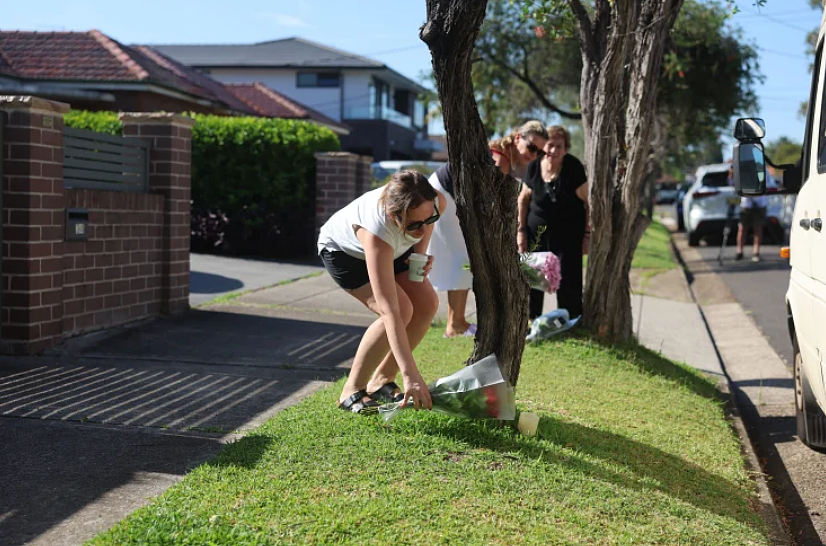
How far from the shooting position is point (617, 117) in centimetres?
734

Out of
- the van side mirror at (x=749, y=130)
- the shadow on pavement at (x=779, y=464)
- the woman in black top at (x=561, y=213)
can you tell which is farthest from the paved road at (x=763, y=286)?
the van side mirror at (x=749, y=130)

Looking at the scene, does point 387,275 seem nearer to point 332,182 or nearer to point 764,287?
point 332,182

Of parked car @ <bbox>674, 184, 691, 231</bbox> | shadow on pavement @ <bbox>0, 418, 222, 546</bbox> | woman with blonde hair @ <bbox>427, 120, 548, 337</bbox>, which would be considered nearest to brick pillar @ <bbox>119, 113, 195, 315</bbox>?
woman with blonde hair @ <bbox>427, 120, 548, 337</bbox>

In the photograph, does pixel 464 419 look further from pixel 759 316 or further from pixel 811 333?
pixel 759 316

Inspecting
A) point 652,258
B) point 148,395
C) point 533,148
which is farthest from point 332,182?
point 148,395

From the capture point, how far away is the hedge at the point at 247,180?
14.1m

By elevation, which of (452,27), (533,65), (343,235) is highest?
(533,65)

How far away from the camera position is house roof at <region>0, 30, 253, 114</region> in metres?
20.6

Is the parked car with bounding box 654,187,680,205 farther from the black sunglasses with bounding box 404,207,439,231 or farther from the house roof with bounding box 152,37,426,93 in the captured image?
the black sunglasses with bounding box 404,207,439,231

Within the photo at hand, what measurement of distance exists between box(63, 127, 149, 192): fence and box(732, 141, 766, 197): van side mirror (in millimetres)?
4879

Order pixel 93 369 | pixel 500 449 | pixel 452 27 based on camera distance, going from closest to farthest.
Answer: pixel 452 27 < pixel 500 449 < pixel 93 369

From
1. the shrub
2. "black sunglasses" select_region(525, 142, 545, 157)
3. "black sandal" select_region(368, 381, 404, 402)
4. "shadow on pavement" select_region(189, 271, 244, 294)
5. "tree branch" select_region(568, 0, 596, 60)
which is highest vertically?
"tree branch" select_region(568, 0, 596, 60)

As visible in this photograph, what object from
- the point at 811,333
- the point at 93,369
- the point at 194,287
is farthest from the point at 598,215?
the point at 194,287

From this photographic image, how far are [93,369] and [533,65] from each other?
1870 centimetres
